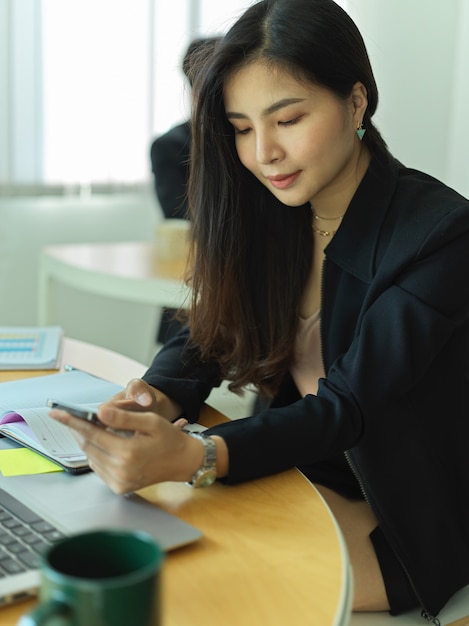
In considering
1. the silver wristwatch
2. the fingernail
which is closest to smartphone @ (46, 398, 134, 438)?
the silver wristwatch

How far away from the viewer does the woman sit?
1.08m

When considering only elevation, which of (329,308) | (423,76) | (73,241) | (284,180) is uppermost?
(423,76)

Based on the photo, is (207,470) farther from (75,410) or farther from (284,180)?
(284,180)

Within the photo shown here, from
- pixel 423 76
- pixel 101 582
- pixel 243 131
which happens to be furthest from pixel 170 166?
pixel 101 582

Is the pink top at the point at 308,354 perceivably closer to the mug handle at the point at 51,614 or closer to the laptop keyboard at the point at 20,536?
the laptop keyboard at the point at 20,536

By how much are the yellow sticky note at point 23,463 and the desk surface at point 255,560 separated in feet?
0.41

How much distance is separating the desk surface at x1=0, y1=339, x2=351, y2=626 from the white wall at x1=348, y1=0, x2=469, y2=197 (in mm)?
2798

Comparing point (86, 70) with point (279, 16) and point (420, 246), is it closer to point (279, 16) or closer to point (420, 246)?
point (279, 16)

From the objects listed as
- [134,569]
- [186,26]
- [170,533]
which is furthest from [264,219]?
[186,26]

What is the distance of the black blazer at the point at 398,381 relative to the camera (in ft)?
3.42

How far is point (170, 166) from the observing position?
113 inches

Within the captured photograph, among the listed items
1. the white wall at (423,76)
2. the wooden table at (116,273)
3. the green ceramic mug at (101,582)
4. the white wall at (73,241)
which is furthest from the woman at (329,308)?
the white wall at (423,76)

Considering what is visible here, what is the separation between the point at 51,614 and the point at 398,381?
0.69m

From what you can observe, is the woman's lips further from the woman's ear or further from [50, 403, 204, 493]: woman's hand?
[50, 403, 204, 493]: woman's hand
